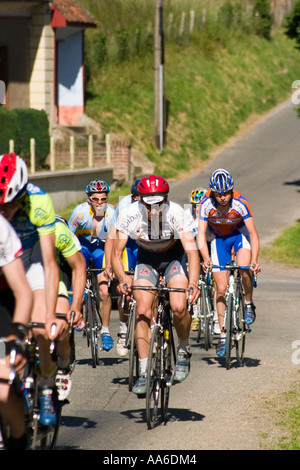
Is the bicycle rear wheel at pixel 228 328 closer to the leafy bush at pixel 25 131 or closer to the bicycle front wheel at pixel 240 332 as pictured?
the bicycle front wheel at pixel 240 332

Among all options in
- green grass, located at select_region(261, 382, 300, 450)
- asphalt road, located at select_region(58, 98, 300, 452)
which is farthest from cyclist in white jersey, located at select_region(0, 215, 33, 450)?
green grass, located at select_region(261, 382, 300, 450)

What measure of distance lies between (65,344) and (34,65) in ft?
85.1

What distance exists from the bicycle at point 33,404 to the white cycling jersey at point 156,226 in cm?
203

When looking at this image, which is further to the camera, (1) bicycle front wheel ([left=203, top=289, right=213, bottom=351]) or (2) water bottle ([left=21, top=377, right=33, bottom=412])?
(1) bicycle front wheel ([left=203, top=289, right=213, bottom=351])

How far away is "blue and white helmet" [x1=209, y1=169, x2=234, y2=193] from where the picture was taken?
10.6 metres

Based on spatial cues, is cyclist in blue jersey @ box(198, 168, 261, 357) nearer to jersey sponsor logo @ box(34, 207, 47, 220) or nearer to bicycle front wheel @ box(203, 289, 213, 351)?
bicycle front wheel @ box(203, 289, 213, 351)

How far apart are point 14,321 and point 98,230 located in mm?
6079

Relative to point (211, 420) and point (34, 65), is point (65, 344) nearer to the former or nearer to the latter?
point (211, 420)

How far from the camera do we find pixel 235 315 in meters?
10.7

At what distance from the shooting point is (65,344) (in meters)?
6.82

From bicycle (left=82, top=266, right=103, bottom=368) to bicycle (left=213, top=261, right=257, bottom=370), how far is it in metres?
1.47

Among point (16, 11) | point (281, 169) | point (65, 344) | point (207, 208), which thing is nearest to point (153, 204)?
point (65, 344)

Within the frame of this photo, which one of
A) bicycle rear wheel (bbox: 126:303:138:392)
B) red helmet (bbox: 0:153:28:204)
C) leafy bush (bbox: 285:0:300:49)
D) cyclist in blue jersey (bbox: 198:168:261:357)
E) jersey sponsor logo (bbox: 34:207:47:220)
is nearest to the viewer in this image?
red helmet (bbox: 0:153:28:204)

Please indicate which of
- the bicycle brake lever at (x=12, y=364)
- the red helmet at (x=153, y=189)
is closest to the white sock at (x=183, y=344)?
the red helmet at (x=153, y=189)
